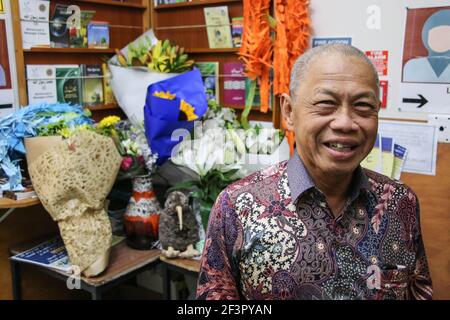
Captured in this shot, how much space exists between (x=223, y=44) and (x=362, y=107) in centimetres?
179

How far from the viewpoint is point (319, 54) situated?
1.07 m

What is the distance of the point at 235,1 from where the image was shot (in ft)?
8.52

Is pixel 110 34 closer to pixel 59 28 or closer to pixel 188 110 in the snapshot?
pixel 59 28

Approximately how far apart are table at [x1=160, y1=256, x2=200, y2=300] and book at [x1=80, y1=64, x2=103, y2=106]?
1.20m

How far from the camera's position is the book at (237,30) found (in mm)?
2586

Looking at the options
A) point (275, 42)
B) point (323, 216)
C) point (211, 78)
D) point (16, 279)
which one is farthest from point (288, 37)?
point (16, 279)

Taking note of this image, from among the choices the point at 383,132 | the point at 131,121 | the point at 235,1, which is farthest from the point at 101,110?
the point at 383,132

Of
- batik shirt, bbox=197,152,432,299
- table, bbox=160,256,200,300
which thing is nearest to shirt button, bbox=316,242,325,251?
batik shirt, bbox=197,152,432,299

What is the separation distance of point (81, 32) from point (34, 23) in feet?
1.02

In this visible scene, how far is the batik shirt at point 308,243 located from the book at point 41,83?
1.66m

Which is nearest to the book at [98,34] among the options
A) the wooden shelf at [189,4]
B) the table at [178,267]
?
the wooden shelf at [189,4]

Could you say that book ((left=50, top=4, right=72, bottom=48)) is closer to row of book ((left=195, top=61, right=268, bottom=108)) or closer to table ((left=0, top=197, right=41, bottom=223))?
row of book ((left=195, top=61, right=268, bottom=108))

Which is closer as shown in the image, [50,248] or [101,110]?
[50,248]
